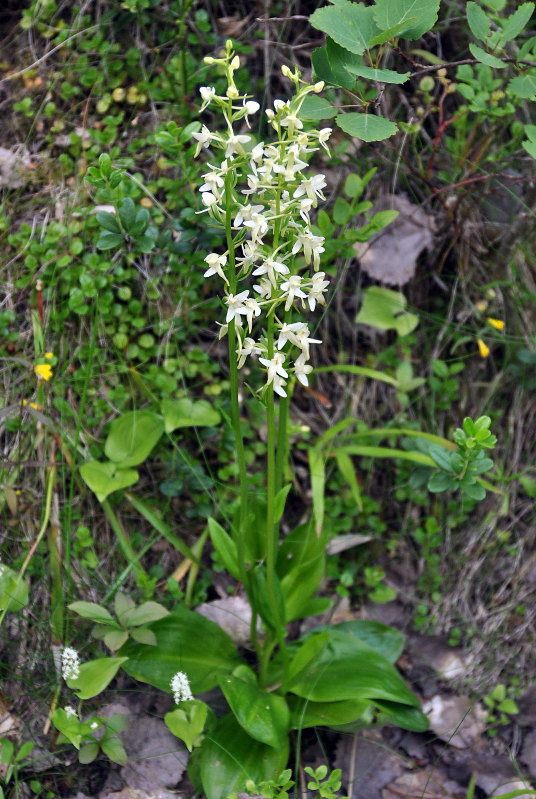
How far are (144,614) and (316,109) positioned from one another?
5.08ft

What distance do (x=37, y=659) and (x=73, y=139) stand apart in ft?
6.38

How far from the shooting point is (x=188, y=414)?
2.50m

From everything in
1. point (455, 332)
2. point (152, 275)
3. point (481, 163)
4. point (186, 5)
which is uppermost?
point (186, 5)

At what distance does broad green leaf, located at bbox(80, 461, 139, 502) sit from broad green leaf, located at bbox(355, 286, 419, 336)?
1084 millimetres

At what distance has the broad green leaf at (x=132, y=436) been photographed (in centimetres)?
241

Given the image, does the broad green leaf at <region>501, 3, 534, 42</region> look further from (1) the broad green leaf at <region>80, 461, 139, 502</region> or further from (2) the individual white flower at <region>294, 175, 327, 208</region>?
(1) the broad green leaf at <region>80, 461, 139, 502</region>

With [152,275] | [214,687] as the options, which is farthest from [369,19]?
[214,687]

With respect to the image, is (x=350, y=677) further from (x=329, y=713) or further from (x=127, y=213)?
(x=127, y=213)

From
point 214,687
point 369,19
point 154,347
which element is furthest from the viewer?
point 154,347

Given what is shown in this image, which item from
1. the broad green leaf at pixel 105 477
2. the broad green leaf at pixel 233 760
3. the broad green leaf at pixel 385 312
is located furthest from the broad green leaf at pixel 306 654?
the broad green leaf at pixel 385 312

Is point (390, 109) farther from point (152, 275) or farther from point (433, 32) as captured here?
point (152, 275)

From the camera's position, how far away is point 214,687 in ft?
7.47

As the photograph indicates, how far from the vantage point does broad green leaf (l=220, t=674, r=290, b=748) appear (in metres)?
1.91

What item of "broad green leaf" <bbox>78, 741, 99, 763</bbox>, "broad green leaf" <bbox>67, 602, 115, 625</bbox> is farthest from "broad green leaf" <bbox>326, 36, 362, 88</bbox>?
"broad green leaf" <bbox>78, 741, 99, 763</bbox>
